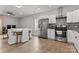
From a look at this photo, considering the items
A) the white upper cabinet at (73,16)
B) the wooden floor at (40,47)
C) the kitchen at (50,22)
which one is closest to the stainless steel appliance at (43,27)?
the kitchen at (50,22)

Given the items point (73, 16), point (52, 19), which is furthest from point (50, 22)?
point (73, 16)

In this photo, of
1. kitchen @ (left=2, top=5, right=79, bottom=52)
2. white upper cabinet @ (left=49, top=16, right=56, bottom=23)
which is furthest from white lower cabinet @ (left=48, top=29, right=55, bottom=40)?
white upper cabinet @ (left=49, top=16, right=56, bottom=23)

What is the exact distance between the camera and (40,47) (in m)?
1.68

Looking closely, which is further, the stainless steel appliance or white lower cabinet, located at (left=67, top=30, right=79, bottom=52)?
the stainless steel appliance

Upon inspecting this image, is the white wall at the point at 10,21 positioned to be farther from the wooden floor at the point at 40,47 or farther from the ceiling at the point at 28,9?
the wooden floor at the point at 40,47

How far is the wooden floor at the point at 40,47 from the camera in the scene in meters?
1.64

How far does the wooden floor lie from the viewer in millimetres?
1642

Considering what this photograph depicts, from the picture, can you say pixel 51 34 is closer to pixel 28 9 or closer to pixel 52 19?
pixel 52 19

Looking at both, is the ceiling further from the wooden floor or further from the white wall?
the wooden floor

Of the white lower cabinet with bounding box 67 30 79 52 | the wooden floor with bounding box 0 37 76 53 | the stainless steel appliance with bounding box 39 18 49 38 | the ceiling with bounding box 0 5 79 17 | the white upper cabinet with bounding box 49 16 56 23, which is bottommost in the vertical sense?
the wooden floor with bounding box 0 37 76 53
